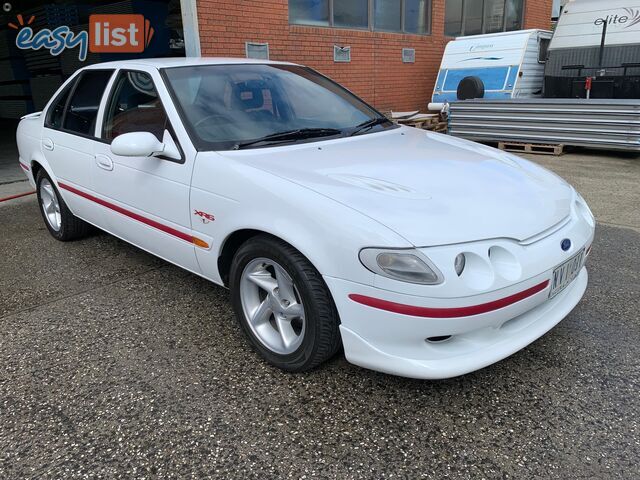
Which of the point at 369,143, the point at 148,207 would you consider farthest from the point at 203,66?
the point at 369,143

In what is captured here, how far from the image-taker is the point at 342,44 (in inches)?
383

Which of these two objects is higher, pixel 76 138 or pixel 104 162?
pixel 76 138

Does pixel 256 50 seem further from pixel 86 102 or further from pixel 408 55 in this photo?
pixel 86 102

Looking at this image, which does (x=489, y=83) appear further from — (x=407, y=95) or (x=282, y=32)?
(x=282, y=32)

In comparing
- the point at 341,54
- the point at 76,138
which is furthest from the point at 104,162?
the point at 341,54

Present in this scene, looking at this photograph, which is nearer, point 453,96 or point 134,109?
point 134,109

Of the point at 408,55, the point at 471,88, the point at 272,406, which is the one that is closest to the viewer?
the point at 272,406

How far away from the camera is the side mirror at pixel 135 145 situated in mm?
2861

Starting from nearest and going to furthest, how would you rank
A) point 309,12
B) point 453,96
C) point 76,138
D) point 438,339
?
point 438,339, point 76,138, point 309,12, point 453,96

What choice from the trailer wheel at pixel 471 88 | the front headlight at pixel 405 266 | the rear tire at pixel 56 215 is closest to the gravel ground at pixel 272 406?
the front headlight at pixel 405 266

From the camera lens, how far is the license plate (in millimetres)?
2453

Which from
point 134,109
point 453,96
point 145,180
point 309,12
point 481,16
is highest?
point 481,16

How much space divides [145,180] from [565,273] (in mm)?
2371

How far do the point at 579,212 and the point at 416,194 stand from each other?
1035mm
